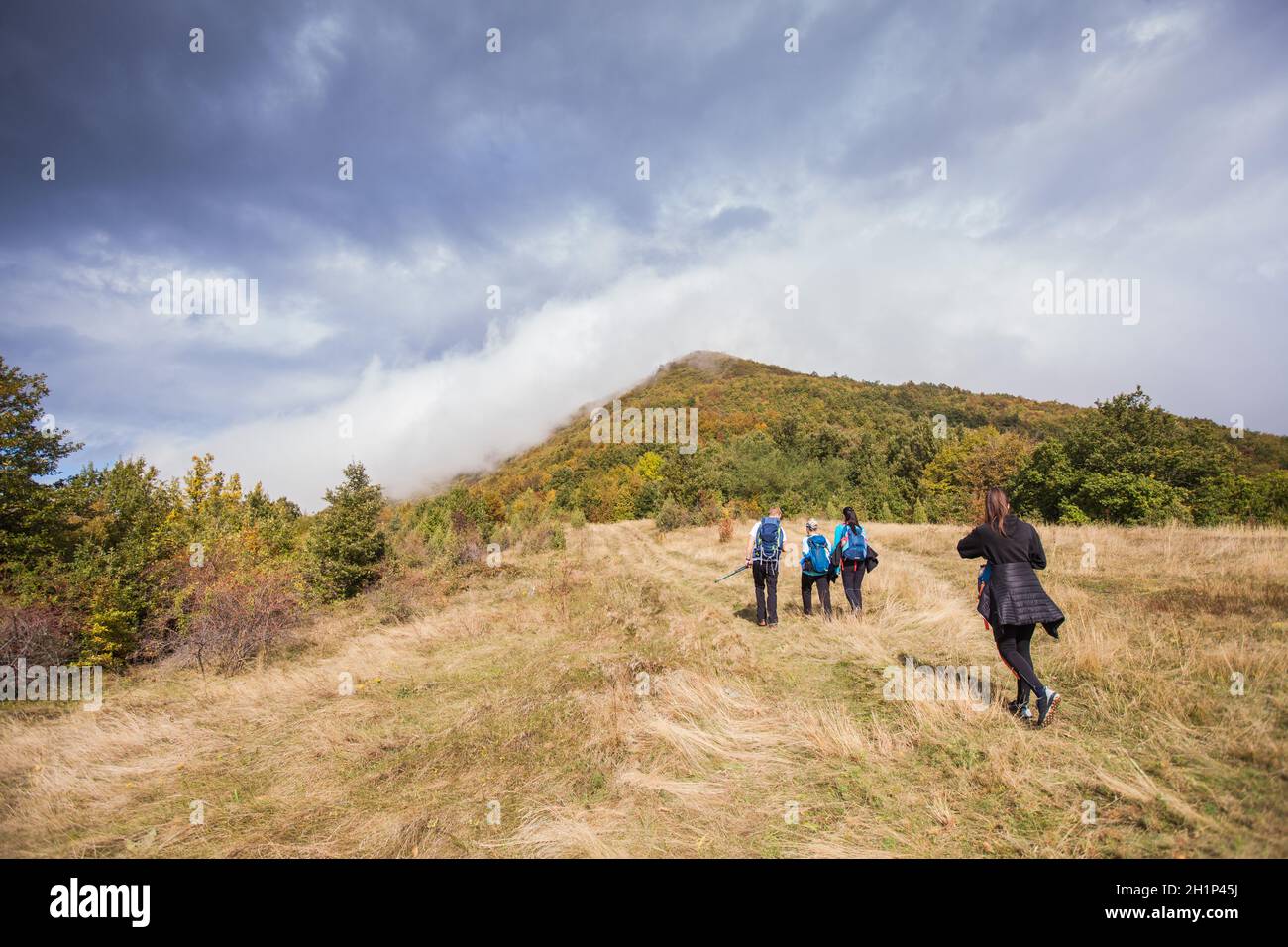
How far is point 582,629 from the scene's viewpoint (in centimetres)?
1135

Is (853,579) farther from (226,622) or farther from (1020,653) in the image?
(226,622)

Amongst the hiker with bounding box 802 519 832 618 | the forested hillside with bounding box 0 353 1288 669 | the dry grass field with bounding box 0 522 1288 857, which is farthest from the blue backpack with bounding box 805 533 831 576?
the forested hillside with bounding box 0 353 1288 669

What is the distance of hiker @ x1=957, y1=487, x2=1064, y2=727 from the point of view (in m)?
4.82

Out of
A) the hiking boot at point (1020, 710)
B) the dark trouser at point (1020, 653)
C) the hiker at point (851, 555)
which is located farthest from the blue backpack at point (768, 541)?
the hiking boot at point (1020, 710)

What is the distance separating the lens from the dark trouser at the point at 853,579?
940cm

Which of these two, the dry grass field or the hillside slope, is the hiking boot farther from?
the hillside slope

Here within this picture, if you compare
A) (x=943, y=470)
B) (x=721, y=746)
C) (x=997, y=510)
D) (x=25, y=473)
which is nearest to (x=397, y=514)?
(x=25, y=473)

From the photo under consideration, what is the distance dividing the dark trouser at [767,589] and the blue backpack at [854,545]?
4.44 feet

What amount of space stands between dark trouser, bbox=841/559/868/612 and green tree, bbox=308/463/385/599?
18026 millimetres

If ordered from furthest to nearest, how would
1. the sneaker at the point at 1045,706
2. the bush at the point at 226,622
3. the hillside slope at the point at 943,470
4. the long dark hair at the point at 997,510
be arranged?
1. the hillside slope at the point at 943,470
2. the bush at the point at 226,622
3. the long dark hair at the point at 997,510
4. the sneaker at the point at 1045,706

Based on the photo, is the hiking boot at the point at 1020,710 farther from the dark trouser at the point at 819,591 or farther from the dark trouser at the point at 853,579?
the dark trouser at the point at 853,579

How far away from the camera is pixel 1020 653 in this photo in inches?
198

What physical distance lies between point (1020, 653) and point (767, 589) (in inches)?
197
